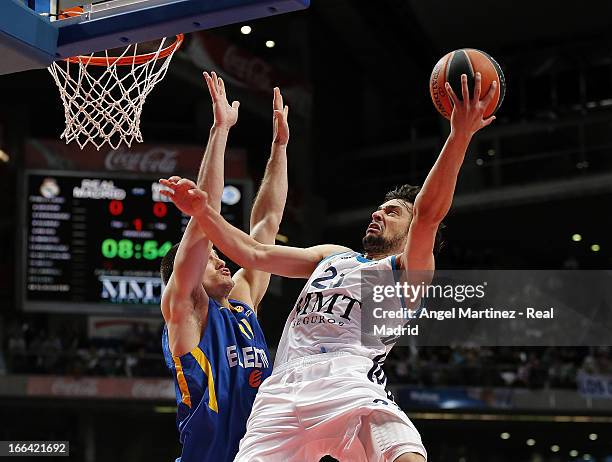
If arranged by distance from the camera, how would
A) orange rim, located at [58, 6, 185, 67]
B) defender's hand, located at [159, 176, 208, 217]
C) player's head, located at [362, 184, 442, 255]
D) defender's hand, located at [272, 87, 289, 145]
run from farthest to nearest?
orange rim, located at [58, 6, 185, 67], defender's hand, located at [272, 87, 289, 145], player's head, located at [362, 184, 442, 255], defender's hand, located at [159, 176, 208, 217]

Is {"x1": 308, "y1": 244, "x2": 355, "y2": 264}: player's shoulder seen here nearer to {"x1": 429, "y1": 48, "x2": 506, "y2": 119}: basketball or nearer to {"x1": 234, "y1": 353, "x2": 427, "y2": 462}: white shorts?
{"x1": 234, "y1": 353, "x2": 427, "y2": 462}: white shorts

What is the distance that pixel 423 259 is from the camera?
341 cm

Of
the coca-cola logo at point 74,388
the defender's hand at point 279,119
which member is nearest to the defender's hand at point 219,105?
the defender's hand at point 279,119

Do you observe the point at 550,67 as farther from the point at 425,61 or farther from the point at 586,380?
the point at 586,380

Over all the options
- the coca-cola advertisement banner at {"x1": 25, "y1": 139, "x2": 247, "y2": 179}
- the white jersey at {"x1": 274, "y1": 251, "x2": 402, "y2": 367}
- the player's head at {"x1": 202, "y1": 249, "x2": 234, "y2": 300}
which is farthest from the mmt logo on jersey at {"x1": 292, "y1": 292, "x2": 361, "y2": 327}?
the coca-cola advertisement banner at {"x1": 25, "y1": 139, "x2": 247, "y2": 179}

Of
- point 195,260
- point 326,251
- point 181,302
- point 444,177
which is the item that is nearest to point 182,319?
point 181,302

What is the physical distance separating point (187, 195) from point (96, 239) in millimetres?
8249

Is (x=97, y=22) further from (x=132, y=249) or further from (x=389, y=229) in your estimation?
(x=132, y=249)

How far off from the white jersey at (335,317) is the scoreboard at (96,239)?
7.80 metres

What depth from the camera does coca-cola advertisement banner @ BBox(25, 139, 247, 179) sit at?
472 inches

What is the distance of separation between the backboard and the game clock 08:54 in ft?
25.9

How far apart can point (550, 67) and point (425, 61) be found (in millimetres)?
2193

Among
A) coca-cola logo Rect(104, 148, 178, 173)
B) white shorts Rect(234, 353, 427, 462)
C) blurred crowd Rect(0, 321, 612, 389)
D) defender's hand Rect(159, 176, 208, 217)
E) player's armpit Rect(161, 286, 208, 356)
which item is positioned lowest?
blurred crowd Rect(0, 321, 612, 389)

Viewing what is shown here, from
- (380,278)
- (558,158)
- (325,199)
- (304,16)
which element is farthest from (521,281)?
(380,278)
